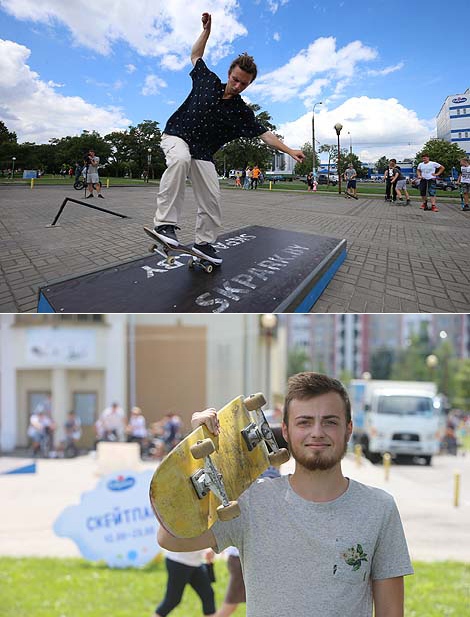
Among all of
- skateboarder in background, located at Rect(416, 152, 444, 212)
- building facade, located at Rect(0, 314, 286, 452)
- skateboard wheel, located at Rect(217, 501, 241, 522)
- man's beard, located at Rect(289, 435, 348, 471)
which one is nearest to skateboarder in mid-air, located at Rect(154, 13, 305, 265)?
skateboarder in background, located at Rect(416, 152, 444, 212)

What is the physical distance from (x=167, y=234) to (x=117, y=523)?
3.24 metres

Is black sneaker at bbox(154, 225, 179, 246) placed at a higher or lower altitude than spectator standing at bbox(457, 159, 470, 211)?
lower

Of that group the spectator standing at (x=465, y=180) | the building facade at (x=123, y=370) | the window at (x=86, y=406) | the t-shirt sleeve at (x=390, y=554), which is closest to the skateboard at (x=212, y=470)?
the t-shirt sleeve at (x=390, y=554)

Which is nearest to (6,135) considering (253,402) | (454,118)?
(253,402)

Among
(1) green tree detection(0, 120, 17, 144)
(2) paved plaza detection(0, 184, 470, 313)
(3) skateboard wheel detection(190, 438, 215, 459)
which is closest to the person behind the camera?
(3) skateboard wheel detection(190, 438, 215, 459)

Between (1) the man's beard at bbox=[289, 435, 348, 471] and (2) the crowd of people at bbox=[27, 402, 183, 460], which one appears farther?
(2) the crowd of people at bbox=[27, 402, 183, 460]

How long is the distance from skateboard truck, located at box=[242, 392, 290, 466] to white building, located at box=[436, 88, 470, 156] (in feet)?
5.33

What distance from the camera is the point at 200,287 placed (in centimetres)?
243

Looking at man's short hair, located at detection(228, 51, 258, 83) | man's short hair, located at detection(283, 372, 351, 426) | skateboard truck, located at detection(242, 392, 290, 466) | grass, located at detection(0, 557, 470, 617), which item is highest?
man's short hair, located at detection(228, 51, 258, 83)

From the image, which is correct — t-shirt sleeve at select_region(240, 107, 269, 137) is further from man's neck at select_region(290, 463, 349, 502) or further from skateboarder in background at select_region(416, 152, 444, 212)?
man's neck at select_region(290, 463, 349, 502)

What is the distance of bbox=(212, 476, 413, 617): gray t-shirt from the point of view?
1.46 metres

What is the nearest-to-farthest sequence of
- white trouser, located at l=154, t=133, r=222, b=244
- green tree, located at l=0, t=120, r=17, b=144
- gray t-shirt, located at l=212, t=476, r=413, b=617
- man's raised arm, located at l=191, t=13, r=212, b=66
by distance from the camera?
gray t-shirt, located at l=212, t=476, r=413, b=617
man's raised arm, located at l=191, t=13, r=212, b=66
green tree, located at l=0, t=120, r=17, b=144
white trouser, located at l=154, t=133, r=222, b=244

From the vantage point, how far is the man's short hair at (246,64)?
2.23m

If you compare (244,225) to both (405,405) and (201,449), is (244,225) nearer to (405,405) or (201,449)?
(201,449)
